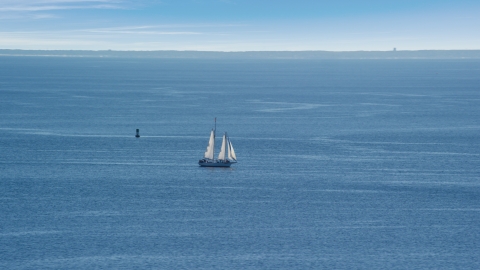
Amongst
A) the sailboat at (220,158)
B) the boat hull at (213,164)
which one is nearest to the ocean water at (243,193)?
the boat hull at (213,164)

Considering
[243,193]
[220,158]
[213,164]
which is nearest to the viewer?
[243,193]

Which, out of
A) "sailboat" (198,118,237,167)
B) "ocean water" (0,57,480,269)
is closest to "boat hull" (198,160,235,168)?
"sailboat" (198,118,237,167)

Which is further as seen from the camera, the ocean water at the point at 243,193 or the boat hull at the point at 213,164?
the boat hull at the point at 213,164

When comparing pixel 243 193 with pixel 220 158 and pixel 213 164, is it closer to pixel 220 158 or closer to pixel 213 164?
A: pixel 213 164

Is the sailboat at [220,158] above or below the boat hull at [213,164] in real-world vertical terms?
above

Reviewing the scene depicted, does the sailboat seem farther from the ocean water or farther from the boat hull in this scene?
the ocean water

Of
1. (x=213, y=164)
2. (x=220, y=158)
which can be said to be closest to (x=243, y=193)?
(x=213, y=164)

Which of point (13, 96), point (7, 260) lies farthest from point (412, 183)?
point (13, 96)

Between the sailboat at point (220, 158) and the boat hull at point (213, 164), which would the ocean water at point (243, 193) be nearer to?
the boat hull at point (213, 164)

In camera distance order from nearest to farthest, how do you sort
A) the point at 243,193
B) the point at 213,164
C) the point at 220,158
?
the point at 243,193, the point at 213,164, the point at 220,158
